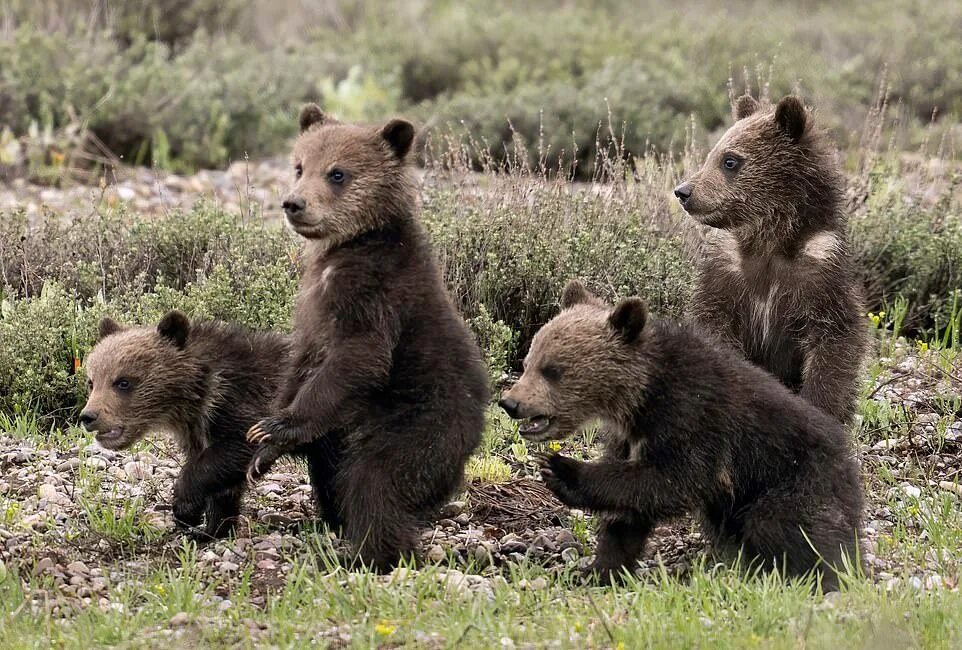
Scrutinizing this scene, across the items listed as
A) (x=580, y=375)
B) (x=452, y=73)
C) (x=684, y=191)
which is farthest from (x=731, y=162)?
(x=452, y=73)

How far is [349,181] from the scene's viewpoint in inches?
251

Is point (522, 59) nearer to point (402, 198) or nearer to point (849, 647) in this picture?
point (402, 198)

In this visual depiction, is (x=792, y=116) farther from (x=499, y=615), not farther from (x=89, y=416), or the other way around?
(x=89, y=416)

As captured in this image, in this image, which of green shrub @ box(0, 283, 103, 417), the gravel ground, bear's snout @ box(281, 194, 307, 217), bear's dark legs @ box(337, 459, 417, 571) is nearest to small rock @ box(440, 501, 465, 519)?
the gravel ground

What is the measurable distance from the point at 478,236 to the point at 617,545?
341cm

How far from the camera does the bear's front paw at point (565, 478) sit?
19.7ft

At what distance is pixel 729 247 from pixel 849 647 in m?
2.98

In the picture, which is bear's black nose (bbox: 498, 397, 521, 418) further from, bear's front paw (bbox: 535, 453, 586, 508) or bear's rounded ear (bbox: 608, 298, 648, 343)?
bear's rounded ear (bbox: 608, 298, 648, 343)

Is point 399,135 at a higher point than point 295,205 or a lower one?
higher

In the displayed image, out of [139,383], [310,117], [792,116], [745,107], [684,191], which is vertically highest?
[310,117]

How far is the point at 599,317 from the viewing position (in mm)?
6156

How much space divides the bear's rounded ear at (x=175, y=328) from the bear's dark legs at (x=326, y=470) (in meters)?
0.77

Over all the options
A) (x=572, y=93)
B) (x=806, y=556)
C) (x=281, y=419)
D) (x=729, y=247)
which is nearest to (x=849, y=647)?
(x=806, y=556)

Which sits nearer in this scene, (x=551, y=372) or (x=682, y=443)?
(x=682, y=443)
